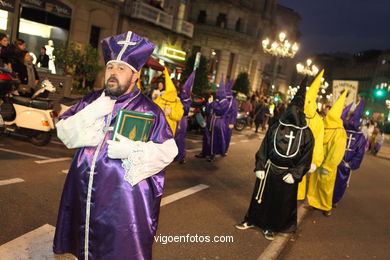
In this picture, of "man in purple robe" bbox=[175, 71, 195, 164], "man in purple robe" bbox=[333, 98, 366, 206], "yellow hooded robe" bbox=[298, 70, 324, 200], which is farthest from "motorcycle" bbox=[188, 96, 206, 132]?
"yellow hooded robe" bbox=[298, 70, 324, 200]

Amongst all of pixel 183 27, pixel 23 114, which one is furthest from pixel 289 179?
pixel 183 27

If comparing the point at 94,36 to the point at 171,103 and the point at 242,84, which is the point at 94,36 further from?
the point at 171,103

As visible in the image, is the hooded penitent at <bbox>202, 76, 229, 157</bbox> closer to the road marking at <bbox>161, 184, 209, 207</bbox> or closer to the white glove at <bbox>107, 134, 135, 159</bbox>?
the road marking at <bbox>161, 184, 209, 207</bbox>

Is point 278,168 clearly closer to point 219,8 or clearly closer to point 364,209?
point 364,209

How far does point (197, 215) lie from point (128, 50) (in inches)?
133

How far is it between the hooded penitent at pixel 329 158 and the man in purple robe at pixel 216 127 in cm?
348

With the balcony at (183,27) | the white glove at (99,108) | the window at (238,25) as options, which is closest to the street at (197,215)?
the white glove at (99,108)

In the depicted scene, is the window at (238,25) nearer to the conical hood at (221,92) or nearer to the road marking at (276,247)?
the conical hood at (221,92)

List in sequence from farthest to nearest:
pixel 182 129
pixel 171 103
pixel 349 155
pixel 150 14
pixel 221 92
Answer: pixel 150 14 → pixel 221 92 → pixel 182 129 → pixel 171 103 → pixel 349 155

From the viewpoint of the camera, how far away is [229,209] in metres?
6.14

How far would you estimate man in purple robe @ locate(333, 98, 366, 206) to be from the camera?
280 inches

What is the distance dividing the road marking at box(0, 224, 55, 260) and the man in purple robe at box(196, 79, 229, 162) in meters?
6.14

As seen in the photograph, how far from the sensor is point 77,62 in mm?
12914

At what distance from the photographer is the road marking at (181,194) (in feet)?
19.6
